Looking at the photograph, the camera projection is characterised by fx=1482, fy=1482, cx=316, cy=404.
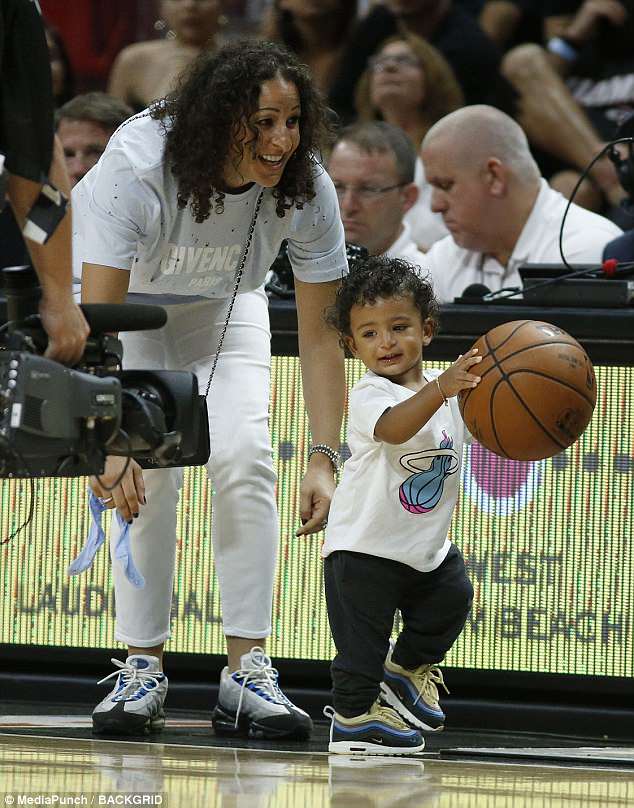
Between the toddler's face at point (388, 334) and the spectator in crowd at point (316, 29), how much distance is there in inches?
141

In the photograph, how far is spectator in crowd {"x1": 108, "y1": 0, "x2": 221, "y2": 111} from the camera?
21.9 ft

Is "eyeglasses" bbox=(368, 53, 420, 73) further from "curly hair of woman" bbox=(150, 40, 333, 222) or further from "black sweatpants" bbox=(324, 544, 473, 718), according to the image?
"black sweatpants" bbox=(324, 544, 473, 718)

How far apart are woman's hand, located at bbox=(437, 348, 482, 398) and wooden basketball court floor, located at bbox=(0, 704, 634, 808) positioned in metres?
0.78

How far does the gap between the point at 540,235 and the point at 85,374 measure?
2859 millimetres

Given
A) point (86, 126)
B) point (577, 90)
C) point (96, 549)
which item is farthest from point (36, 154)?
point (577, 90)

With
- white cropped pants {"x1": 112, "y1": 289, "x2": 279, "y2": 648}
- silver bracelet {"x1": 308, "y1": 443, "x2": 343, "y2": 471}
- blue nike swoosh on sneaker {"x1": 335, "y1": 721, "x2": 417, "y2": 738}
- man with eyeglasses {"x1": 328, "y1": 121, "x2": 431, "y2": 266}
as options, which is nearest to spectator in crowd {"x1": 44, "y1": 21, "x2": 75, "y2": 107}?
man with eyeglasses {"x1": 328, "y1": 121, "x2": 431, "y2": 266}

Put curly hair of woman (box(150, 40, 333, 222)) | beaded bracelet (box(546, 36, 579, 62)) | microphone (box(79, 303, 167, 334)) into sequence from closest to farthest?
microphone (box(79, 303, 167, 334)) < curly hair of woman (box(150, 40, 333, 222)) < beaded bracelet (box(546, 36, 579, 62))

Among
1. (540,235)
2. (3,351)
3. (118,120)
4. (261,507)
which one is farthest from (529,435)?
(118,120)

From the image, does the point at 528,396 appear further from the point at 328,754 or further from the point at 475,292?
the point at 475,292

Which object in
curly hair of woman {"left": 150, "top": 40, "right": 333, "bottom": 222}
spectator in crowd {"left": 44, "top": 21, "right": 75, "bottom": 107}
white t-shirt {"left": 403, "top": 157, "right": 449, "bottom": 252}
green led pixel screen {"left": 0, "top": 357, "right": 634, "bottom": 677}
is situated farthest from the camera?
spectator in crowd {"left": 44, "top": 21, "right": 75, "bottom": 107}

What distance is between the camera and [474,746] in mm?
3471

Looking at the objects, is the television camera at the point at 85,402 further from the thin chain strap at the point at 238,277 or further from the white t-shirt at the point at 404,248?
the white t-shirt at the point at 404,248

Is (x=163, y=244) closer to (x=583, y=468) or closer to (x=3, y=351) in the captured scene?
(x=3, y=351)

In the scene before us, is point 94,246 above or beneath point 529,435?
above
